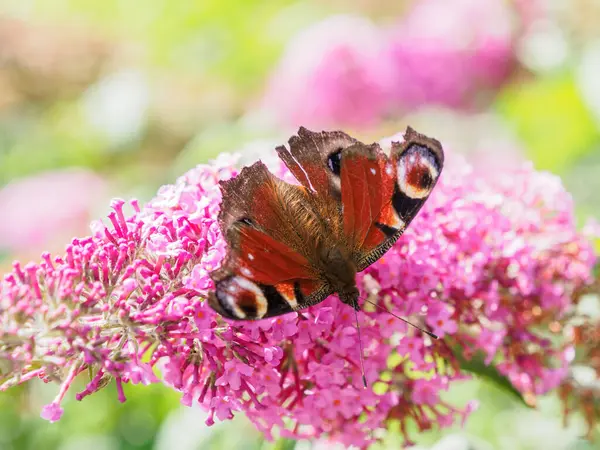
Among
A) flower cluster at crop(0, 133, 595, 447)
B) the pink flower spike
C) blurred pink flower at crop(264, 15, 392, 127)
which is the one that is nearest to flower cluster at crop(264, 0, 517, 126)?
blurred pink flower at crop(264, 15, 392, 127)

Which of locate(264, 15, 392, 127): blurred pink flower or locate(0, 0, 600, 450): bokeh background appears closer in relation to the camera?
locate(0, 0, 600, 450): bokeh background

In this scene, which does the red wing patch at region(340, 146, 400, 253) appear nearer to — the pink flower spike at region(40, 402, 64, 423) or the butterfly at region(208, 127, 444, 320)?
the butterfly at region(208, 127, 444, 320)

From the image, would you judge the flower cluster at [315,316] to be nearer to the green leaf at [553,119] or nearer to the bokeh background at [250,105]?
the bokeh background at [250,105]

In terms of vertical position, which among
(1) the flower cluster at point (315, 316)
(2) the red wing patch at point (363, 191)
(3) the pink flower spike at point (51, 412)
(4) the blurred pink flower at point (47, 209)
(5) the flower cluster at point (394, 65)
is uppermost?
(5) the flower cluster at point (394, 65)

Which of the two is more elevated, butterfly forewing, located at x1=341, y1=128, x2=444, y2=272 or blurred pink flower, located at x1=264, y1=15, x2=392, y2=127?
blurred pink flower, located at x1=264, y1=15, x2=392, y2=127

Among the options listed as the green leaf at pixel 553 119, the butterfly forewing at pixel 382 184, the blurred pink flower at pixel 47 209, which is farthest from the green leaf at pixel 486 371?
the blurred pink flower at pixel 47 209
